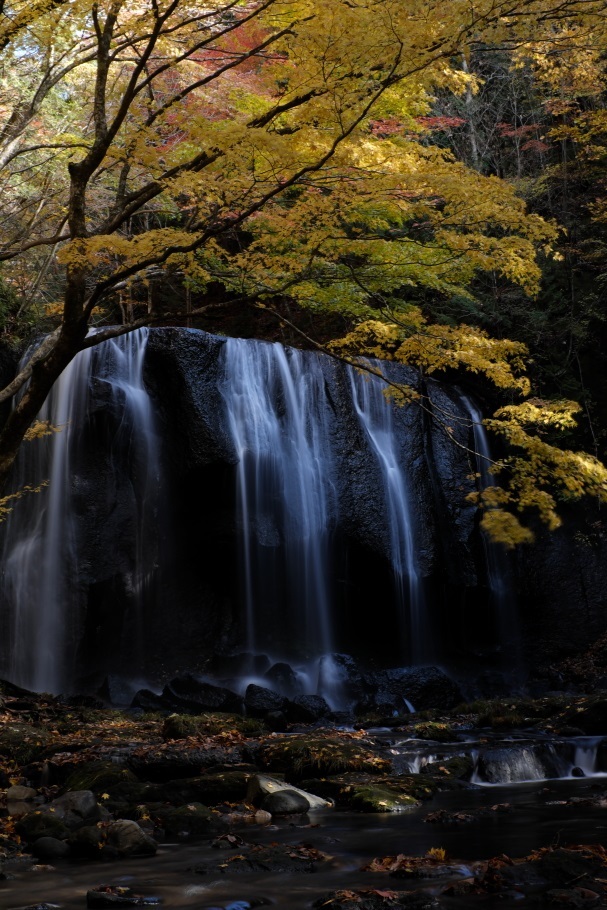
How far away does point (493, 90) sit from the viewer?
23281 millimetres

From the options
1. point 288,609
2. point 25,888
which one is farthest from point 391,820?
point 288,609

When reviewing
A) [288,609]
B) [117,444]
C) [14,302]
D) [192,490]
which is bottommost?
[288,609]

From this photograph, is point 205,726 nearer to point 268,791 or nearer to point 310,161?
point 268,791

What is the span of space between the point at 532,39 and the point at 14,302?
13298 millimetres

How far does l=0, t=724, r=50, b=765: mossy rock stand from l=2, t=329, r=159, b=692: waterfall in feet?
16.2

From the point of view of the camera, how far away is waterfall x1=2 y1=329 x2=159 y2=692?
13898mm

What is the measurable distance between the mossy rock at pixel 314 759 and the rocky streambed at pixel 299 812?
0.7 inches

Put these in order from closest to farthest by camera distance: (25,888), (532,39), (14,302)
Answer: (25,888) → (532,39) → (14,302)

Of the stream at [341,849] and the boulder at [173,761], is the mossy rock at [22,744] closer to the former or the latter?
the boulder at [173,761]

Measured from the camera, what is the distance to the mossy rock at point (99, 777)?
22.4 feet

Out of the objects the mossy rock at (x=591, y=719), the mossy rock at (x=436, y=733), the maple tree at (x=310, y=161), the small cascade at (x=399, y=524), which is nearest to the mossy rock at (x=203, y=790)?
the maple tree at (x=310, y=161)

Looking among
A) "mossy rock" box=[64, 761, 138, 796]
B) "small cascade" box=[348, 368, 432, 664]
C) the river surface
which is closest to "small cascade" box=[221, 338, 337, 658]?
"small cascade" box=[348, 368, 432, 664]

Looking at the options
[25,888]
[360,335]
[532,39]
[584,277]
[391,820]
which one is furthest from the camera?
[584,277]

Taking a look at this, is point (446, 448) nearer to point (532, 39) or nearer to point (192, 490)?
point (192, 490)
